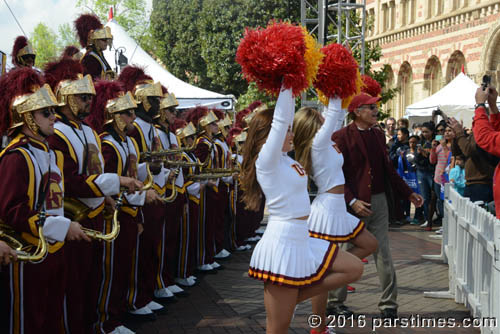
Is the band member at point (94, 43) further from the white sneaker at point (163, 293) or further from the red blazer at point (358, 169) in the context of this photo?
the red blazer at point (358, 169)

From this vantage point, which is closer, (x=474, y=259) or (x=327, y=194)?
(x=327, y=194)

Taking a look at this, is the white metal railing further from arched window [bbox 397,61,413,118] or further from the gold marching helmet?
arched window [bbox 397,61,413,118]

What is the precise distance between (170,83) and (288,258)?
957cm

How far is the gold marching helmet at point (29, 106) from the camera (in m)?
4.04

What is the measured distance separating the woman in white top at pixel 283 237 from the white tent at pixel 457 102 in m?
12.8

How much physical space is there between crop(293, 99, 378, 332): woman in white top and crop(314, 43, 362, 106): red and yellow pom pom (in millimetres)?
269

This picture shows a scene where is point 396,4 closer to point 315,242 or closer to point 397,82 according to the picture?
point 397,82

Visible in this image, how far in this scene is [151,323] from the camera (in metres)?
6.14

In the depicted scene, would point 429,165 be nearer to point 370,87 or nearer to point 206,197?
point 206,197

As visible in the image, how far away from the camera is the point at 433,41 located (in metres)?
31.2

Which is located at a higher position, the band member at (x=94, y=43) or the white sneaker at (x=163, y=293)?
the band member at (x=94, y=43)

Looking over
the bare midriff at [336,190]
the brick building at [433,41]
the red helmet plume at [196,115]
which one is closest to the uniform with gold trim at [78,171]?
the bare midriff at [336,190]

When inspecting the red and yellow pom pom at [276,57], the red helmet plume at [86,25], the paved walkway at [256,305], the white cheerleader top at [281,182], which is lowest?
the paved walkway at [256,305]

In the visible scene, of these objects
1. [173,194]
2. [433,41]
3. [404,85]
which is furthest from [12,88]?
[404,85]
